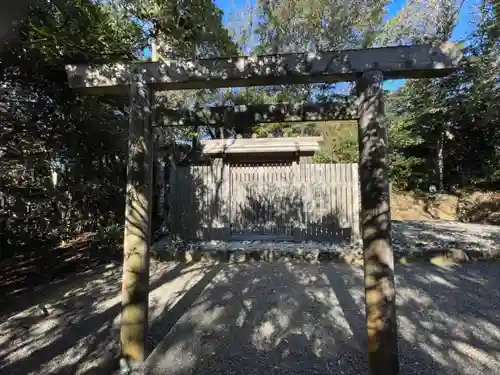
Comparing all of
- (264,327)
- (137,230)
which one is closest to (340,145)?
(264,327)

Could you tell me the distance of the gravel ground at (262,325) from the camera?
2389 millimetres

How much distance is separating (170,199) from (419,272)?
5010 millimetres

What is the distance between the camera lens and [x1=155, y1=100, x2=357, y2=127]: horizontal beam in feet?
8.67

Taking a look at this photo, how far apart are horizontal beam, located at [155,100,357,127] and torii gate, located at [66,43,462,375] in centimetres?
23

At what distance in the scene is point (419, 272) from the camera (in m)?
4.69

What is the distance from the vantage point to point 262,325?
9.96 feet

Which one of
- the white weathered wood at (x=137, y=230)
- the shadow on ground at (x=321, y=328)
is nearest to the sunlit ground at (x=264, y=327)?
the shadow on ground at (x=321, y=328)

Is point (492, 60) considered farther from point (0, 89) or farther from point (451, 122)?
point (0, 89)

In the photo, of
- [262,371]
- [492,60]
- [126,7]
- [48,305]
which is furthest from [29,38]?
[492,60]

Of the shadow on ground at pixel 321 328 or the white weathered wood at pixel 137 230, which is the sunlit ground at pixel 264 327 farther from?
the white weathered wood at pixel 137 230

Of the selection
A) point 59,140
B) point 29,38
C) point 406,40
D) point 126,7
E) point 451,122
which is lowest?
point 59,140

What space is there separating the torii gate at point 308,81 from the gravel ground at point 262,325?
42 centimetres

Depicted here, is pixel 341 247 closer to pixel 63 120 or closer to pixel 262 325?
pixel 262 325

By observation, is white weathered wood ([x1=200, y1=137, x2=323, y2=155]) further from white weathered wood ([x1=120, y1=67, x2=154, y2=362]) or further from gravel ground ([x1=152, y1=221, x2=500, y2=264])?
white weathered wood ([x1=120, y1=67, x2=154, y2=362])
